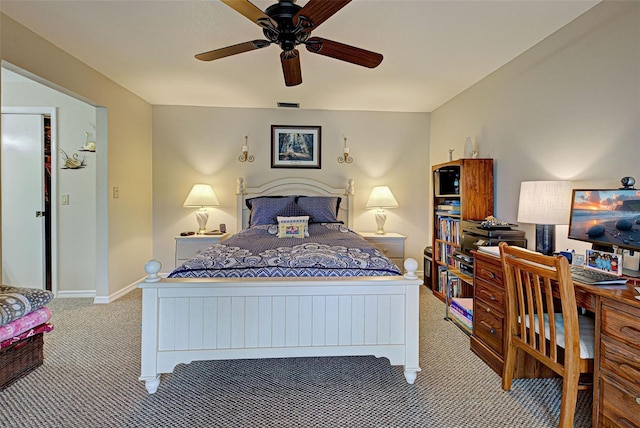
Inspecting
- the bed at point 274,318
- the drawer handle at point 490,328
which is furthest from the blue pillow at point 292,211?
the drawer handle at point 490,328

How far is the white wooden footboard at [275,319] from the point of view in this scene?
1.83m

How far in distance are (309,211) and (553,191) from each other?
2427 millimetres

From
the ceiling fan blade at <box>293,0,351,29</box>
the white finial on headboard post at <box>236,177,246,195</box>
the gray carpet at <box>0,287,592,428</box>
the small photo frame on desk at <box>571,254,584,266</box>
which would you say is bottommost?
the gray carpet at <box>0,287,592,428</box>

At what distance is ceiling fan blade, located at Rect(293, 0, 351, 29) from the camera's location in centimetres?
153

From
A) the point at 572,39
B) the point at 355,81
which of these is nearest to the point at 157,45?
the point at 355,81

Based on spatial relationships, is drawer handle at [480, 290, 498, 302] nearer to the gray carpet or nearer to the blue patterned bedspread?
the gray carpet

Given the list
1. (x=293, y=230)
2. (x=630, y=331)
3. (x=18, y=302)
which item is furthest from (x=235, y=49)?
(x=630, y=331)

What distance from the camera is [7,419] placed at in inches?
64.1

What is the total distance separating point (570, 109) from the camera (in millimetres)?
2189

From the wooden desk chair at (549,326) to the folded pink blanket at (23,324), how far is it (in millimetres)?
2925

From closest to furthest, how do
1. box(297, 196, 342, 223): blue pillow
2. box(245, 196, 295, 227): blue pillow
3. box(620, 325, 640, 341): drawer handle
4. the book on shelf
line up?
box(620, 325, 640, 341): drawer handle
the book on shelf
box(245, 196, 295, 227): blue pillow
box(297, 196, 342, 223): blue pillow

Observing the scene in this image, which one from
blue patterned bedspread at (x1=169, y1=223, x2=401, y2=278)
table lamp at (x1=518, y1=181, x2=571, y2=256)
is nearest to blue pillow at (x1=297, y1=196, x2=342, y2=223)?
blue patterned bedspread at (x1=169, y1=223, x2=401, y2=278)

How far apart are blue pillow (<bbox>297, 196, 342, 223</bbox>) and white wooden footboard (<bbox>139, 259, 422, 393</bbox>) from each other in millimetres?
1946

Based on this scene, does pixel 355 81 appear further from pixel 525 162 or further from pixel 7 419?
pixel 7 419
